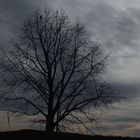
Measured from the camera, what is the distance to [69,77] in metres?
43.7

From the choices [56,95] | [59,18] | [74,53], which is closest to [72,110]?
[56,95]

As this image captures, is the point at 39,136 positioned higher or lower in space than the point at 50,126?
lower

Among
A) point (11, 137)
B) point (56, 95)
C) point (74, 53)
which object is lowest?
point (11, 137)

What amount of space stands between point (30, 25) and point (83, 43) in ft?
15.9

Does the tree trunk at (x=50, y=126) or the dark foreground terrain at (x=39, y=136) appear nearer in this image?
the tree trunk at (x=50, y=126)

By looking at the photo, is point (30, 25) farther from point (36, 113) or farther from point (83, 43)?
point (36, 113)

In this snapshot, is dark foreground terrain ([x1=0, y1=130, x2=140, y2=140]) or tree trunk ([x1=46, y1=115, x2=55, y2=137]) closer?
tree trunk ([x1=46, y1=115, x2=55, y2=137])

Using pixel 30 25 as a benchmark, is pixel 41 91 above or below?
below

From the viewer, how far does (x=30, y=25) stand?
45.0 metres

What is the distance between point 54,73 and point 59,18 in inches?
190

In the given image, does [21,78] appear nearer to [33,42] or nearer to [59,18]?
[33,42]

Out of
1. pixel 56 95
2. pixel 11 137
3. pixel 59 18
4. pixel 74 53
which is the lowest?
pixel 11 137

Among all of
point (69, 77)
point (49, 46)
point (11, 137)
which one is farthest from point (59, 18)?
point (11, 137)

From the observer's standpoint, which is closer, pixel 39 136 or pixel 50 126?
pixel 50 126
